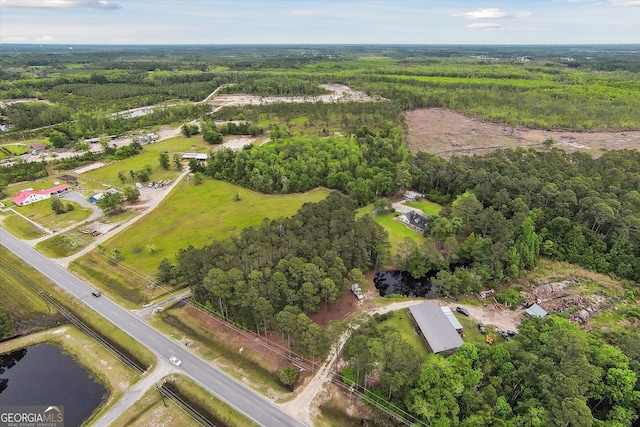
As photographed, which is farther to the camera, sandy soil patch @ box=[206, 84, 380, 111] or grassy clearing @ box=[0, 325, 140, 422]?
sandy soil patch @ box=[206, 84, 380, 111]

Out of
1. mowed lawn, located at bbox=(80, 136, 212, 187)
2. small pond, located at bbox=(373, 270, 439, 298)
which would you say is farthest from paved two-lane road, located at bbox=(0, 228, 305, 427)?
mowed lawn, located at bbox=(80, 136, 212, 187)

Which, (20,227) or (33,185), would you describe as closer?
(20,227)

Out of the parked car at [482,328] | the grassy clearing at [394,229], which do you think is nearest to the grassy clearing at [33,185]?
the grassy clearing at [394,229]

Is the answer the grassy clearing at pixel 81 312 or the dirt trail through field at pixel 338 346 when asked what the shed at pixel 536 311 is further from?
the grassy clearing at pixel 81 312

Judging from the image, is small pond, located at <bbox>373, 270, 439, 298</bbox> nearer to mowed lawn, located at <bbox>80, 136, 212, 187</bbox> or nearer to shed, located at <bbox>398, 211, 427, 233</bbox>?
shed, located at <bbox>398, 211, 427, 233</bbox>

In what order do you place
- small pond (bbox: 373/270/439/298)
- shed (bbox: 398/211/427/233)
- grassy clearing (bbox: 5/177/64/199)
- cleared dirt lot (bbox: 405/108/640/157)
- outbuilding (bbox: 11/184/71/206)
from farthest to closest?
cleared dirt lot (bbox: 405/108/640/157) → grassy clearing (bbox: 5/177/64/199) → outbuilding (bbox: 11/184/71/206) → shed (bbox: 398/211/427/233) → small pond (bbox: 373/270/439/298)

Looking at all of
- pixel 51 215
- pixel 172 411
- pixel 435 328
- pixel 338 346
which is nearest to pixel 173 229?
pixel 51 215

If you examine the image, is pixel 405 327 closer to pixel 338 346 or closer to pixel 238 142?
pixel 338 346
